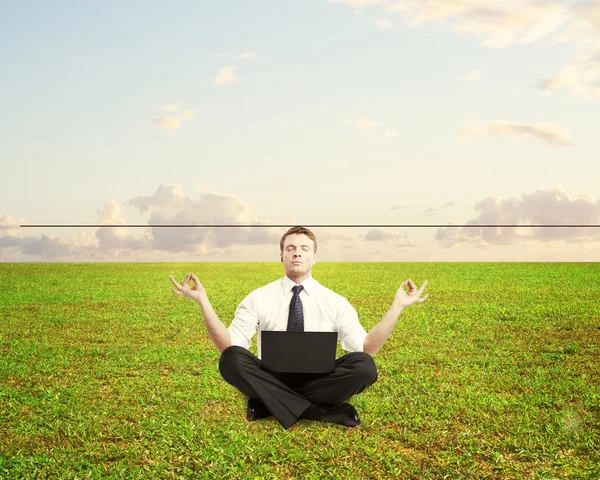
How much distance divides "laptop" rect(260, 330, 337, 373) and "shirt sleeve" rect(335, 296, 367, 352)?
42 centimetres

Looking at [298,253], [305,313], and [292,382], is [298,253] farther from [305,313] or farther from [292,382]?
[292,382]

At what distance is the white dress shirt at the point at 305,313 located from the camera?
5980 millimetres

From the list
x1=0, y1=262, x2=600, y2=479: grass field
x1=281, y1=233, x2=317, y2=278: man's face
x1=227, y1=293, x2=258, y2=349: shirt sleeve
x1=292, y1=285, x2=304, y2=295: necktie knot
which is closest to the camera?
x1=0, y1=262, x2=600, y2=479: grass field

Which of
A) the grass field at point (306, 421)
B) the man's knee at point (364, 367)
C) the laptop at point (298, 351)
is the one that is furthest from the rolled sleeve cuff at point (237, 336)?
the man's knee at point (364, 367)

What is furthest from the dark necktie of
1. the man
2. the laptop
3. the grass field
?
the grass field

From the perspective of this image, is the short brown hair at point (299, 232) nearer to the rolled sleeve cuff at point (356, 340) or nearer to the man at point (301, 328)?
the man at point (301, 328)

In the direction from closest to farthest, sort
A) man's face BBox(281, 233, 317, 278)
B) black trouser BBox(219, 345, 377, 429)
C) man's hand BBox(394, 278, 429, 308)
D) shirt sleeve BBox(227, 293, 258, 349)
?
man's hand BBox(394, 278, 429, 308)
black trouser BBox(219, 345, 377, 429)
man's face BBox(281, 233, 317, 278)
shirt sleeve BBox(227, 293, 258, 349)

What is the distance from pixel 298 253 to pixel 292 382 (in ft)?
4.13

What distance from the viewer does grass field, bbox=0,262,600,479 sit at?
5207mm

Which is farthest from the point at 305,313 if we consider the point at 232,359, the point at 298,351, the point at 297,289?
the point at 232,359

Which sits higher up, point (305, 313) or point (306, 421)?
point (305, 313)

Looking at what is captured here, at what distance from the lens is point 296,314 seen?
5.93 m

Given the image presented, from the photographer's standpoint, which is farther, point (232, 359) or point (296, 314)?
point (296, 314)

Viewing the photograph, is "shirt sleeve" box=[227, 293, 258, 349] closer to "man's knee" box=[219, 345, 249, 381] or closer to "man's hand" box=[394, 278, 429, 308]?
"man's knee" box=[219, 345, 249, 381]
